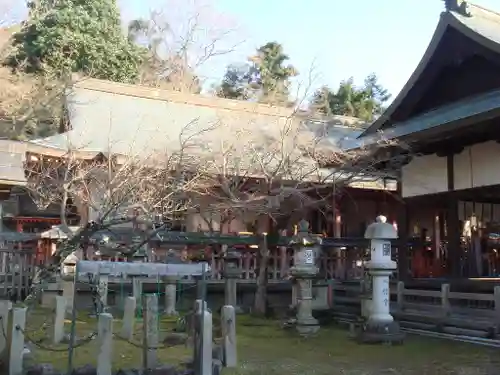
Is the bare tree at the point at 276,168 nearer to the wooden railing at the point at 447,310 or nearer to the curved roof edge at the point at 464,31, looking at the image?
the curved roof edge at the point at 464,31

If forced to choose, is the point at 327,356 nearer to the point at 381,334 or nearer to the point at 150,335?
the point at 381,334

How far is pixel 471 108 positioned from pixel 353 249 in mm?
7464

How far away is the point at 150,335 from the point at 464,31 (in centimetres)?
876

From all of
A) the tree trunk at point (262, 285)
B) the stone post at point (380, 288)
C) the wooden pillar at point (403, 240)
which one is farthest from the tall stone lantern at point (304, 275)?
the wooden pillar at point (403, 240)

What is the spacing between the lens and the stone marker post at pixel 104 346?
6852 millimetres

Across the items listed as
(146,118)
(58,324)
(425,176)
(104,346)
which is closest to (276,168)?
(425,176)

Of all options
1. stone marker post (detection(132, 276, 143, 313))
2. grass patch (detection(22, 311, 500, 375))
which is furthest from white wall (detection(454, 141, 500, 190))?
stone marker post (detection(132, 276, 143, 313))

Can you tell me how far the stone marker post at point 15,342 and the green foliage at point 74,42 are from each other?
871 inches

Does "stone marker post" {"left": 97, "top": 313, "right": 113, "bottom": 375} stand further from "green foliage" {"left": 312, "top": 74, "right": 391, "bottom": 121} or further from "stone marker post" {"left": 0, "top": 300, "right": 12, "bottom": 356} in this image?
"green foliage" {"left": 312, "top": 74, "right": 391, "bottom": 121}

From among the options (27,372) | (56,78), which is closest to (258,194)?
(27,372)

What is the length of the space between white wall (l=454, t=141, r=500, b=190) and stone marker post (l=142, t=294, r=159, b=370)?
301 inches

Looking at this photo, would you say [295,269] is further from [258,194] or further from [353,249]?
[353,249]

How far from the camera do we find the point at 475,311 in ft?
35.2

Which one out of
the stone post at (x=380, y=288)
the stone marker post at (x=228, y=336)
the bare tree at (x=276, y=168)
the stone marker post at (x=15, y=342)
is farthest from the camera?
the bare tree at (x=276, y=168)
